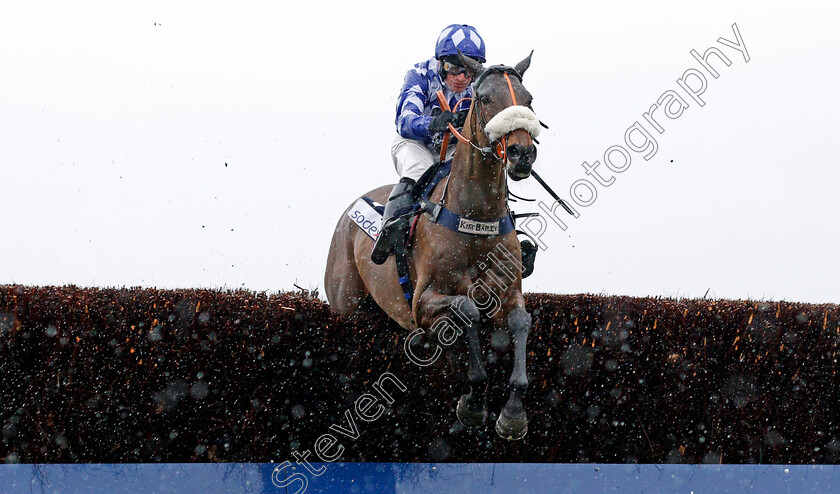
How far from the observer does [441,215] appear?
4.96 meters

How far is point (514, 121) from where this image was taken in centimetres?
411

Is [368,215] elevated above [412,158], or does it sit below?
below

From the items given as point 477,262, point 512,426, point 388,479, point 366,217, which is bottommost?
point 388,479

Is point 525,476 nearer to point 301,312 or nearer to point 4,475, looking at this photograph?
point 301,312

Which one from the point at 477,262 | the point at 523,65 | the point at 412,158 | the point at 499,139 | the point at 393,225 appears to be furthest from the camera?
Answer: the point at 412,158

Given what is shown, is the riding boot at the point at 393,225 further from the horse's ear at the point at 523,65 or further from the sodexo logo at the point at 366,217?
the horse's ear at the point at 523,65

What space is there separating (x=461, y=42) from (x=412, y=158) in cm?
92

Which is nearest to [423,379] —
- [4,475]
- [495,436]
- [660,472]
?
[495,436]

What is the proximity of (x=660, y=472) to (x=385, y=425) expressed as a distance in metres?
2.12

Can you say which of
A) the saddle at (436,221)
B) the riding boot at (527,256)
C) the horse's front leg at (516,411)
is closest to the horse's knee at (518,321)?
the horse's front leg at (516,411)

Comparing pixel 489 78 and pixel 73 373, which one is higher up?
pixel 489 78

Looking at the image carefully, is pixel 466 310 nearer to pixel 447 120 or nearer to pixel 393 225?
pixel 393 225

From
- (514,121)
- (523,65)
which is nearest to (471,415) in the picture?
(514,121)

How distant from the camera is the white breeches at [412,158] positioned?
5.73m
